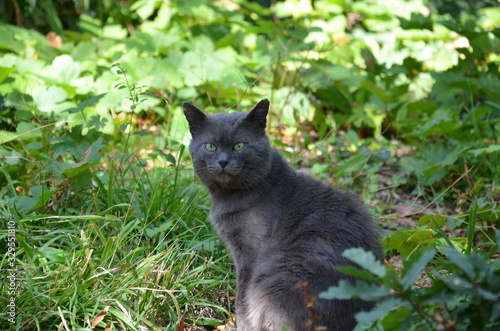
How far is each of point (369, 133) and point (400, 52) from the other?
60.1 inches

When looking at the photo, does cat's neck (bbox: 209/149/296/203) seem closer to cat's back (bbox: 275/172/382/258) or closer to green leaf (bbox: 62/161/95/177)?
cat's back (bbox: 275/172/382/258)

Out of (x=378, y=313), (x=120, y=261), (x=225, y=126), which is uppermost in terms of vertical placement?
(x=378, y=313)

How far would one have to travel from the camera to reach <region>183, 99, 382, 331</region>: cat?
2.20 m

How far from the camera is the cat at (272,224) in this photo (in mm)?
2203

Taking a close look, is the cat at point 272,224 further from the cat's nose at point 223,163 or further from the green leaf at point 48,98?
the green leaf at point 48,98

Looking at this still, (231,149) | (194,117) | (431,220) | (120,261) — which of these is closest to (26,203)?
(120,261)

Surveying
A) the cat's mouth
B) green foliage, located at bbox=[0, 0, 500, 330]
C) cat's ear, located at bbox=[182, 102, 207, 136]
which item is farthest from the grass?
cat's ear, located at bbox=[182, 102, 207, 136]

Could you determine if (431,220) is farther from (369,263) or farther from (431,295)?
(369,263)

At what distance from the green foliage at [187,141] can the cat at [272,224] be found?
0.24 metres

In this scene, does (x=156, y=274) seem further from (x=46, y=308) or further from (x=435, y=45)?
(x=435, y=45)

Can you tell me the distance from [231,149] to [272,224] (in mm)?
440

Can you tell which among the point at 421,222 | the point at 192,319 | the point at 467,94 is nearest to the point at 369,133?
the point at 467,94

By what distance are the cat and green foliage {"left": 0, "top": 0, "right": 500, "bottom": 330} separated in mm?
243

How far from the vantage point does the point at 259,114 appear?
2.74m
